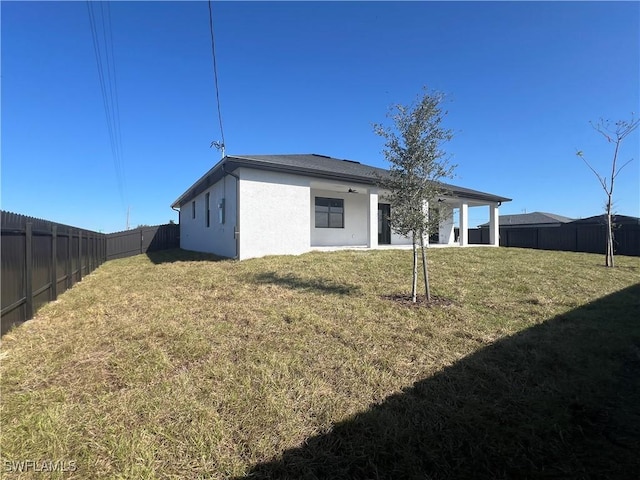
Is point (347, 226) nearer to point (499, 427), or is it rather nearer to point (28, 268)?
point (28, 268)

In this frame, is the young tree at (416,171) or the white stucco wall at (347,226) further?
the white stucco wall at (347,226)

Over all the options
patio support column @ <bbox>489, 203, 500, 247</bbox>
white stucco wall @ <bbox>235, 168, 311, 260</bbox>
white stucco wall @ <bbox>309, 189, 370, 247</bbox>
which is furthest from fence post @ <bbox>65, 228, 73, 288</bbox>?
patio support column @ <bbox>489, 203, 500, 247</bbox>

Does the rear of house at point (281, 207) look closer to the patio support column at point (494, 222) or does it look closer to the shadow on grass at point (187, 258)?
the shadow on grass at point (187, 258)

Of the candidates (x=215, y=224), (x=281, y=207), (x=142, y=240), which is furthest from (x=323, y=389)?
(x=142, y=240)

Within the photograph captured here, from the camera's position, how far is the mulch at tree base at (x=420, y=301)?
5914 millimetres

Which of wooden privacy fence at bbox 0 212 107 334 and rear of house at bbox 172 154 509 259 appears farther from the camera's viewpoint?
rear of house at bbox 172 154 509 259

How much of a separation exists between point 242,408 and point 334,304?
316 centimetres

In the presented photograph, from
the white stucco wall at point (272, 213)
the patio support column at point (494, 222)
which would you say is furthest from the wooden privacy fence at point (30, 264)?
the patio support column at point (494, 222)

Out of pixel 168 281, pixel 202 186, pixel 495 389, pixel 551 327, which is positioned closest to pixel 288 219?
pixel 168 281

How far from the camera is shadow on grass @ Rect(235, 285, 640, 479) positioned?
2264mm

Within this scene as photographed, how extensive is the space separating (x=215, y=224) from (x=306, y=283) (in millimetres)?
8358

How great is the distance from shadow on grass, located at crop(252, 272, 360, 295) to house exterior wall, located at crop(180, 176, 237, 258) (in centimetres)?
404

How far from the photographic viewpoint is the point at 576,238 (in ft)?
60.7

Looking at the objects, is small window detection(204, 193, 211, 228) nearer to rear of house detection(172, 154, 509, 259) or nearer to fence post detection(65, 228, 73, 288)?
rear of house detection(172, 154, 509, 259)
